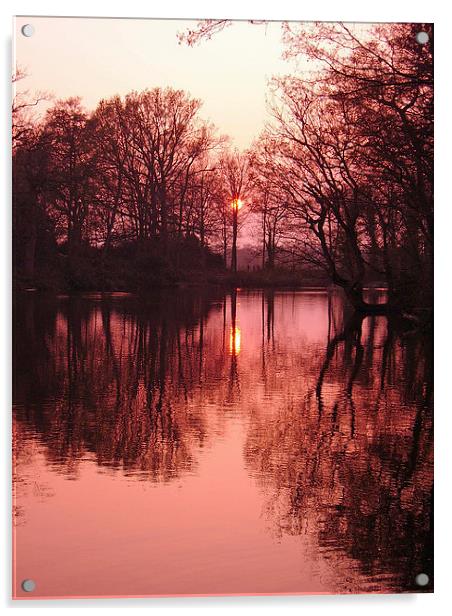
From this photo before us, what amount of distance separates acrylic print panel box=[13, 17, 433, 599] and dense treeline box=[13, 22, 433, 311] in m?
0.02

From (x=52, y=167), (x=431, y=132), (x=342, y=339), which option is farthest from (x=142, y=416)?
(x=342, y=339)

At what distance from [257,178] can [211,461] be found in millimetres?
2652

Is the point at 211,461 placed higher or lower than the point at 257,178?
lower

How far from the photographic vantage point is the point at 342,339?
11.4 meters

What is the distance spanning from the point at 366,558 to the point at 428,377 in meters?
1.87

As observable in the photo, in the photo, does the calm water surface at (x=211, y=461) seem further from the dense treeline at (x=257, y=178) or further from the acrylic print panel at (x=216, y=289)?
the dense treeline at (x=257, y=178)

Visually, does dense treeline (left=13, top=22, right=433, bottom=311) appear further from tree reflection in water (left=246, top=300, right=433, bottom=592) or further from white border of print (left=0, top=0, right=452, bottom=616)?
tree reflection in water (left=246, top=300, right=433, bottom=592)

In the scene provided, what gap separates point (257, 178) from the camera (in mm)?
7645
